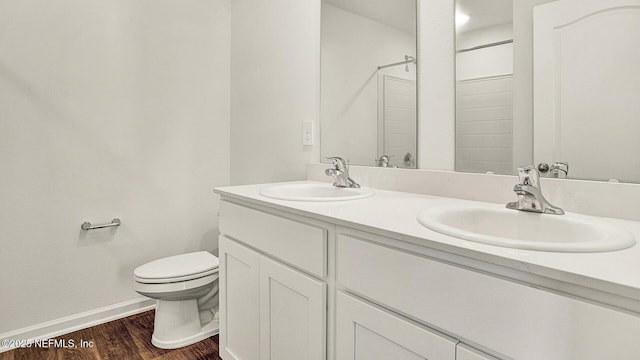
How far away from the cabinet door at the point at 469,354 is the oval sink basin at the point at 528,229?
21cm

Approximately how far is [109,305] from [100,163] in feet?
2.71

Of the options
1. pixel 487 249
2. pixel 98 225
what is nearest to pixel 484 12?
pixel 487 249

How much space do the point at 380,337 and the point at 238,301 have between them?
77cm

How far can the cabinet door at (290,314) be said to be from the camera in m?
1.03

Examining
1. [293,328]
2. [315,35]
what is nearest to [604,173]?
[293,328]

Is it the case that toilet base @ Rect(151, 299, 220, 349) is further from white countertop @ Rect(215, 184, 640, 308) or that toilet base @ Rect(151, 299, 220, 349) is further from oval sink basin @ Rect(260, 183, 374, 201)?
white countertop @ Rect(215, 184, 640, 308)

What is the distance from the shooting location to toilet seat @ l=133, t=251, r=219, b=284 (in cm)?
167

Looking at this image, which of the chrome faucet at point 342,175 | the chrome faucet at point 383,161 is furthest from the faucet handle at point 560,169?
the chrome faucet at point 342,175

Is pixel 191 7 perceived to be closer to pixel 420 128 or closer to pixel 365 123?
pixel 365 123

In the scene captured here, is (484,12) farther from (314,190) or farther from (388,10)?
(314,190)

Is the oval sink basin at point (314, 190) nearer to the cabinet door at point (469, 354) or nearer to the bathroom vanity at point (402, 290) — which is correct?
the bathroom vanity at point (402, 290)

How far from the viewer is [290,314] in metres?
1.14

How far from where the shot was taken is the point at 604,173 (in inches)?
37.7

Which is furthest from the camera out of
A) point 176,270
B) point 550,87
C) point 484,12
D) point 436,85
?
point 176,270
